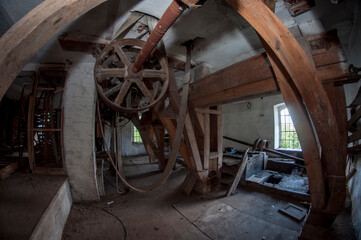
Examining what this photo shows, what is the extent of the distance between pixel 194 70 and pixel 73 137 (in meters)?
3.08

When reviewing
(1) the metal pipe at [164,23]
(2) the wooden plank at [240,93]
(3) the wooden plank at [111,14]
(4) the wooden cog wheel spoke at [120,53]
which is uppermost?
(3) the wooden plank at [111,14]

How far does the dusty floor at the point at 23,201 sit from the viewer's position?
1.66 metres

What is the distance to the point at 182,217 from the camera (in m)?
2.84

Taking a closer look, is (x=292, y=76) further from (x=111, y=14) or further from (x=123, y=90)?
(x=111, y=14)

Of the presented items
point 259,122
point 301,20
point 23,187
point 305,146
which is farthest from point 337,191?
point 259,122

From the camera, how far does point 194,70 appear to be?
3738mm

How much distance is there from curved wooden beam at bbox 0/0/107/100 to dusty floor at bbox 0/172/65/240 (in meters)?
1.77

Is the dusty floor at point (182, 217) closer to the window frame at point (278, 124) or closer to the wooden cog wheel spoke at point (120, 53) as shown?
the wooden cog wheel spoke at point (120, 53)

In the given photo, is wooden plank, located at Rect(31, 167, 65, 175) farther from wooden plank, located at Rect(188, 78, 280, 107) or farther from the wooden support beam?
the wooden support beam

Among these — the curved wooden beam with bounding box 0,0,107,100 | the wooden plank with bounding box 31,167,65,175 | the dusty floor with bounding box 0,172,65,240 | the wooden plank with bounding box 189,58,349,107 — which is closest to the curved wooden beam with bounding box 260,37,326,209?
the wooden plank with bounding box 189,58,349,107

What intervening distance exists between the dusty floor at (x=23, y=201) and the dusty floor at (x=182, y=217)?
2.28ft

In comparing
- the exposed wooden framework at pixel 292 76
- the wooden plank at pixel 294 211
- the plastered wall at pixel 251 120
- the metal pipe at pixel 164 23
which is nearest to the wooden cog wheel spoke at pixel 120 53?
the metal pipe at pixel 164 23

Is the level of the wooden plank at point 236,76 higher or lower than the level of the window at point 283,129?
higher

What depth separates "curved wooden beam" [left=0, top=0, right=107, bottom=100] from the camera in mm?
745
